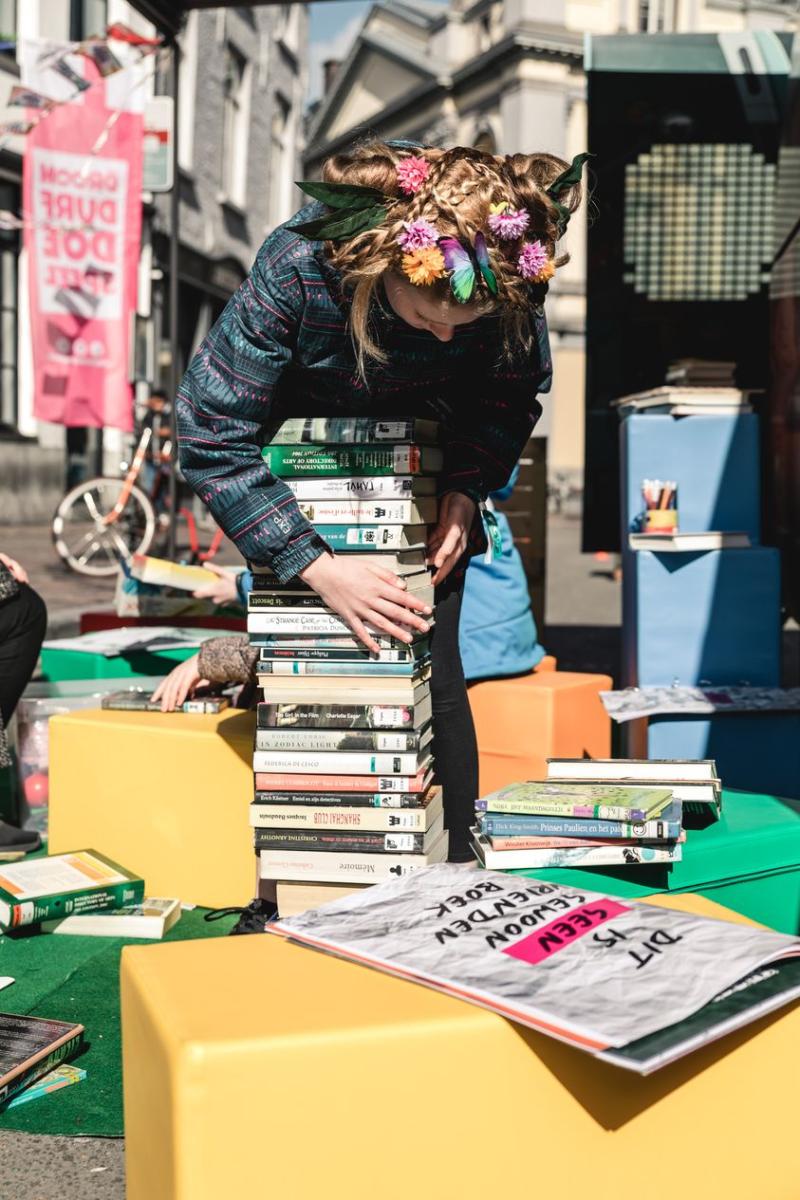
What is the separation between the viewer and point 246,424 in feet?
7.57

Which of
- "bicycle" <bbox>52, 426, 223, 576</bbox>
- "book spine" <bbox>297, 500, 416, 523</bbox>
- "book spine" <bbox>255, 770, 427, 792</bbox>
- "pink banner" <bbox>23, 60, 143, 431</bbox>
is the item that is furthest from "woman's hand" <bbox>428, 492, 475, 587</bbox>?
"bicycle" <bbox>52, 426, 223, 576</bbox>

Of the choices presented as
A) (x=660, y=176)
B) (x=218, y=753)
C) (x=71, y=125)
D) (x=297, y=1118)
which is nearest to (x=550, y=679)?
(x=218, y=753)

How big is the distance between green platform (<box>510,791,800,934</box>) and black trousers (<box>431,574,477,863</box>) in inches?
15.2

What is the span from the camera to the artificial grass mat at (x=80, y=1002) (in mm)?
1910

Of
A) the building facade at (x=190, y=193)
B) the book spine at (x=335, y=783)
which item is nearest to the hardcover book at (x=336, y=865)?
the book spine at (x=335, y=783)

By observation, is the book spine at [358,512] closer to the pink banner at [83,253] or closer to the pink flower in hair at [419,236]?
the pink flower in hair at [419,236]

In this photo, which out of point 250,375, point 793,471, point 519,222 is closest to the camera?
point 519,222

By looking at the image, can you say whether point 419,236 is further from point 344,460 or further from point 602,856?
point 602,856

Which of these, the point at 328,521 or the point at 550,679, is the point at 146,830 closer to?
the point at 328,521

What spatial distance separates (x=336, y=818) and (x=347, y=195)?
1090mm

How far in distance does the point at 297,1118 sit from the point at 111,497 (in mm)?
9155

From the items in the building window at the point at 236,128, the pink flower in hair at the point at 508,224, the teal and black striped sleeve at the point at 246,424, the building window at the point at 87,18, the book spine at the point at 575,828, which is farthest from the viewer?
the building window at the point at 236,128

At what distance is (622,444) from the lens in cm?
455

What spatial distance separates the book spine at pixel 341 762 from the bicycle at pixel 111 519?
6925mm
